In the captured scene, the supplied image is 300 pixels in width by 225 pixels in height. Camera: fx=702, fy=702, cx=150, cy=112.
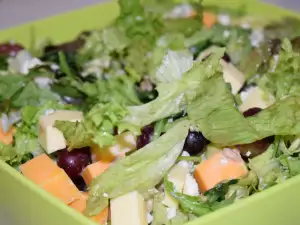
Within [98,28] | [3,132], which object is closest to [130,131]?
[3,132]

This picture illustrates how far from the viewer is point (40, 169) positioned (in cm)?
104

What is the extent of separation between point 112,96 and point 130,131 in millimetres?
173

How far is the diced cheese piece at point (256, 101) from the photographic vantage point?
1.18 metres

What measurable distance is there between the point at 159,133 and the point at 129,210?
0.18 meters

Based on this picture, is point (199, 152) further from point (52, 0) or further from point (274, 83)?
point (52, 0)

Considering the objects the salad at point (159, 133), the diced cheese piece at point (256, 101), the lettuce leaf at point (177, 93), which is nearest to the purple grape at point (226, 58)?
the salad at point (159, 133)

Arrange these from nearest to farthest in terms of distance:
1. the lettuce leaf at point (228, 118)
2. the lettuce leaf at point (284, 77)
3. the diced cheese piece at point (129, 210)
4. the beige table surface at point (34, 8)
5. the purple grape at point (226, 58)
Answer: the diced cheese piece at point (129, 210)
the lettuce leaf at point (228, 118)
the lettuce leaf at point (284, 77)
the purple grape at point (226, 58)
the beige table surface at point (34, 8)

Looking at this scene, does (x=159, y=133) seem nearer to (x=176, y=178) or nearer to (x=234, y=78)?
(x=176, y=178)

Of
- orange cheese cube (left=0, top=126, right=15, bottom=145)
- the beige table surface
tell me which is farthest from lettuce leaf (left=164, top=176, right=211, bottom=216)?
the beige table surface

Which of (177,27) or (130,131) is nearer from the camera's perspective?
(130,131)

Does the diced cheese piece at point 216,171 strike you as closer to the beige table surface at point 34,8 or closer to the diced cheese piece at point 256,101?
the diced cheese piece at point 256,101

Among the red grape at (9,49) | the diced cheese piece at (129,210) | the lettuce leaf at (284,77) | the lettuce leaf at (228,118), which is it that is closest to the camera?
the diced cheese piece at (129,210)

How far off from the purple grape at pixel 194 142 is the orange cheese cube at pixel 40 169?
194 mm

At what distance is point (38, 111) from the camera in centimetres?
118
